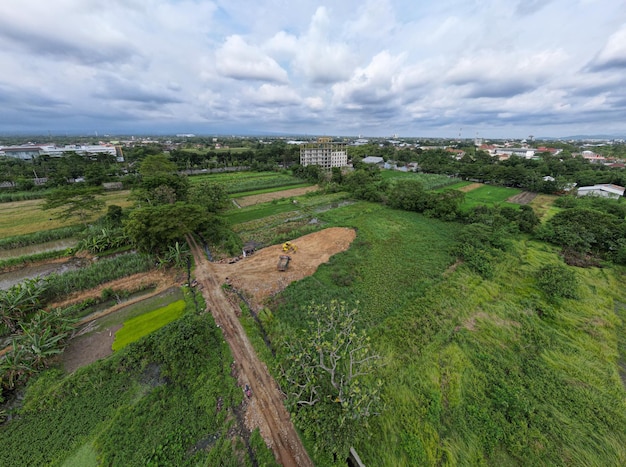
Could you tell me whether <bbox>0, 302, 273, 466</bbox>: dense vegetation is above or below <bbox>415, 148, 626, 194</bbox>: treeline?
below

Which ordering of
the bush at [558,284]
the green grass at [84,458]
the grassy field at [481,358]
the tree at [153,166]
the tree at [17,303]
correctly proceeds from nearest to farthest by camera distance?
the green grass at [84,458], the grassy field at [481,358], the tree at [17,303], the bush at [558,284], the tree at [153,166]

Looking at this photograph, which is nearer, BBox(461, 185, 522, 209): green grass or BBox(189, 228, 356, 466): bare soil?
BBox(189, 228, 356, 466): bare soil

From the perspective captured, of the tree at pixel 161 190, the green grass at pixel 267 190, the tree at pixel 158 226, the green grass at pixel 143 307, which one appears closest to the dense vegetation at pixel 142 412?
the green grass at pixel 143 307

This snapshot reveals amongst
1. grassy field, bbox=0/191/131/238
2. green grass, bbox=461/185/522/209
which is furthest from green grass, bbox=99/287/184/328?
green grass, bbox=461/185/522/209

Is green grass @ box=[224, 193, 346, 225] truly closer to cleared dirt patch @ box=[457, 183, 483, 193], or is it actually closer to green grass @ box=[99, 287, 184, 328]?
green grass @ box=[99, 287, 184, 328]

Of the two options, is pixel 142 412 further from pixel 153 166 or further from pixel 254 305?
pixel 153 166

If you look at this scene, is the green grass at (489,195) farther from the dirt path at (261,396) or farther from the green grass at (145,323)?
the green grass at (145,323)

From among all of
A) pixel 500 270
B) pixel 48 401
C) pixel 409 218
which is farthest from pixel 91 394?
pixel 409 218
